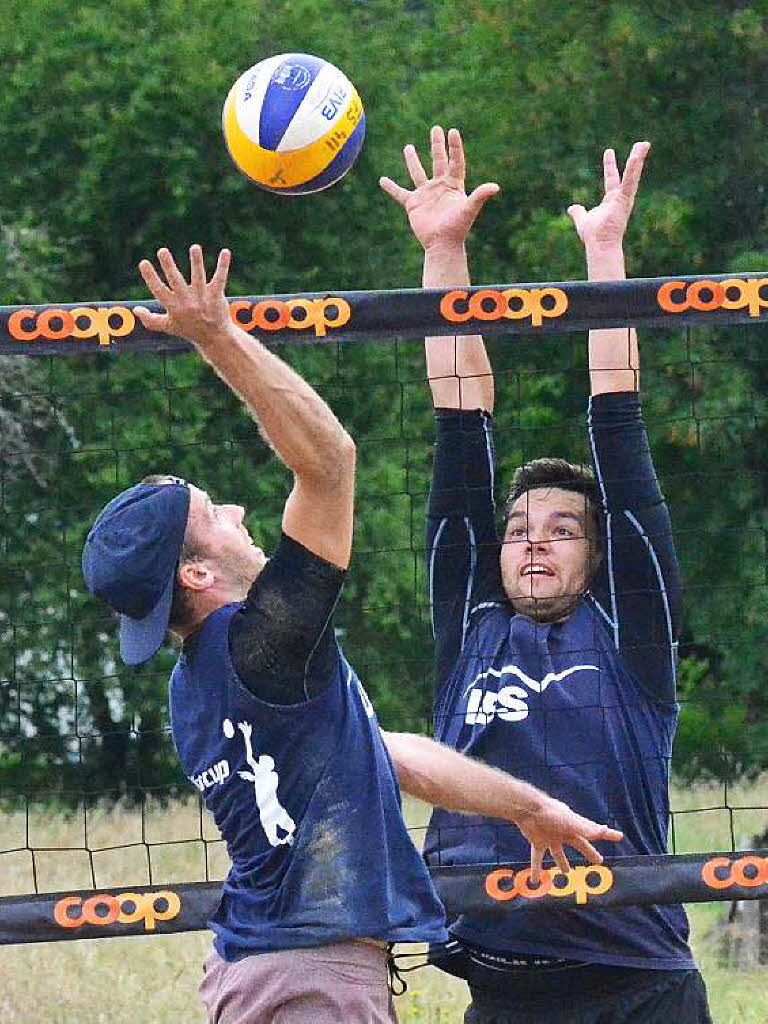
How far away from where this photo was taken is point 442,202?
498 cm

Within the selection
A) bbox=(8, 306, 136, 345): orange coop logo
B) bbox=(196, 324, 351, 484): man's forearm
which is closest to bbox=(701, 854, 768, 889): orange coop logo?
bbox=(196, 324, 351, 484): man's forearm

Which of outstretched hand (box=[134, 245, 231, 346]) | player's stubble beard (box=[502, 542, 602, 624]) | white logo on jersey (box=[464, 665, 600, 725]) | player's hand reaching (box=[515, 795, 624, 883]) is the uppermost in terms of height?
outstretched hand (box=[134, 245, 231, 346])

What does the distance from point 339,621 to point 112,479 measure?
1.52 metres

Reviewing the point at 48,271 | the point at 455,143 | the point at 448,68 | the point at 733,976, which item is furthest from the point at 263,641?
the point at 448,68

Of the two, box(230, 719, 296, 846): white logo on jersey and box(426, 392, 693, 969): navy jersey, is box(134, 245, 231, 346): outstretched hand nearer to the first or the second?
box(230, 719, 296, 846): white logo on jersey

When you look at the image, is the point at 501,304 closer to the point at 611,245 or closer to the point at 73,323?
the point at 611,245

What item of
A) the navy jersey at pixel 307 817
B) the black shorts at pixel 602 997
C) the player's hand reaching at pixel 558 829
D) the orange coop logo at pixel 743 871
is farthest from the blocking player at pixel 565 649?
the navy jersey at pixel 307 817

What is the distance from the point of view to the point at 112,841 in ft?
33.2

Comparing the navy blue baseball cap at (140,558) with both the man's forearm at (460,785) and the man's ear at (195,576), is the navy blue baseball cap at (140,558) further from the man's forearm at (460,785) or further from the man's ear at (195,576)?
the man's forearm at (460,785)

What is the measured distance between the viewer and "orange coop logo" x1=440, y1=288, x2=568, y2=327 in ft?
15.5

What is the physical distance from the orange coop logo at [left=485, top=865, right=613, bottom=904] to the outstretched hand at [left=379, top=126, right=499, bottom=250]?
1670 mm

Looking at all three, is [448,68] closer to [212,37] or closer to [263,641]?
[212,37]

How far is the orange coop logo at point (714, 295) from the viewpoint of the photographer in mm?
4715

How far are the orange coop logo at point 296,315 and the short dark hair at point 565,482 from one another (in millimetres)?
633
